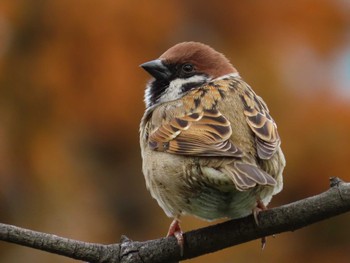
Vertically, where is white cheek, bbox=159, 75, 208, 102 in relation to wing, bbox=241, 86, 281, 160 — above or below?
above

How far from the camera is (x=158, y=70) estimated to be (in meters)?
6.70

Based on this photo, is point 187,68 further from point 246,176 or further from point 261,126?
point 246,176

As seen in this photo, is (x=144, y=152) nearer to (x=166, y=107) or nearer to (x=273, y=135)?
(x=166, y=107)

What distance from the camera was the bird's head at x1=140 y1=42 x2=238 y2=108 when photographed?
667cm

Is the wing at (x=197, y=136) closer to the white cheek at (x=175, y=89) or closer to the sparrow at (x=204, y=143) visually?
the sparrow at (x=204, y=143)

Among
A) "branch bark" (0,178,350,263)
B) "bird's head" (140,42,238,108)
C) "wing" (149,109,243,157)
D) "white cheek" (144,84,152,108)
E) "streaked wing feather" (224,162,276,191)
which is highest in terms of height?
"bird's head" (140,42,238,108)

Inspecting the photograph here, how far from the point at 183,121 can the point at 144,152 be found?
1.34ft

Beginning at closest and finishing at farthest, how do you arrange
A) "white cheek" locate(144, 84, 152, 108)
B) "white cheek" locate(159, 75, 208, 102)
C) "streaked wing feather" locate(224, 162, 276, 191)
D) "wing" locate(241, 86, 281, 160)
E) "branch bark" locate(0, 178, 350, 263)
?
1. "branch bark" locate(0, 178, 350, 263)
2. "streaked wing feather" locate(224, 162, 276, 191)
3. "wing" locate(241, 86, 281, 160)
4. "white cheek" locate(159, 75, 208, 102)
5. "white cheek" locate(144, 84, 152, 108)

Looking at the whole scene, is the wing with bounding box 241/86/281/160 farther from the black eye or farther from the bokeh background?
the bokeh background

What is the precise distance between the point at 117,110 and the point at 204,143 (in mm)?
3586

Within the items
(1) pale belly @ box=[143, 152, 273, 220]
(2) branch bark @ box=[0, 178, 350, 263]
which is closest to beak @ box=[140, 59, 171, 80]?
(1) pale belly @ box=[143, 152, 273, 220]

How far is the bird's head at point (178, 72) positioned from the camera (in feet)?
21.9

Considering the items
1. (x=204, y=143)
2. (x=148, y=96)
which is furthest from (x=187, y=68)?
(x=204, y=143)

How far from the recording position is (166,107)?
6.46 m
